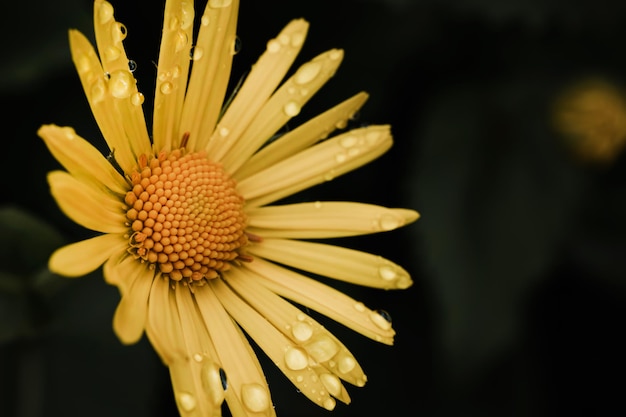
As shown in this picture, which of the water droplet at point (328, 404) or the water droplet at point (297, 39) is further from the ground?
the water droplet at point (297, 39)

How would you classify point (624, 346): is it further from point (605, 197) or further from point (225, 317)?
point (225, 317)

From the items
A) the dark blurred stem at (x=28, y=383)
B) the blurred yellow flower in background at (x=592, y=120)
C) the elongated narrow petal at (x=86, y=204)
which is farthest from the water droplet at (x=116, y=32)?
the blurred yellow flower in background at (x=592, y=120)

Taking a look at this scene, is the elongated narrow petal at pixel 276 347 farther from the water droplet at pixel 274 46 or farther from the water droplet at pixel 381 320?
the water droplet at pixel 274 46

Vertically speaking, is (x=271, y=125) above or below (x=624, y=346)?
above

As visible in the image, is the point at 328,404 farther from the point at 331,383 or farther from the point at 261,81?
the point at 261,81

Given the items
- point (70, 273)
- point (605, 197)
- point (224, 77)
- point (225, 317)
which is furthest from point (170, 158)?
point (605, 197)

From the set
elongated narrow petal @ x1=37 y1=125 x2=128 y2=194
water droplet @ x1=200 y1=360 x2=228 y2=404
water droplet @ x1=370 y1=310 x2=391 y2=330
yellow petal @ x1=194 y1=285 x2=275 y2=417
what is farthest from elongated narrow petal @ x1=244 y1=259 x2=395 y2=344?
elongated narrow petal @ x1=37 y1=125 x2=128 y2=194

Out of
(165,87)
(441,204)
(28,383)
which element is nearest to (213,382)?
(165,87)
